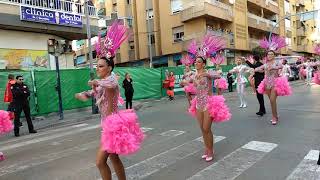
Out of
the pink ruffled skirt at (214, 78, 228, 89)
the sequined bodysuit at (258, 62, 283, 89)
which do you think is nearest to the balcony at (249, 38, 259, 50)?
the sequined bodysuit at (258, 62, 283, 89)

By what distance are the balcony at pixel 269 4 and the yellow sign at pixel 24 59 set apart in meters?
34.8

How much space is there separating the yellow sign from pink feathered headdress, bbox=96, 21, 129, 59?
1565 centimetres

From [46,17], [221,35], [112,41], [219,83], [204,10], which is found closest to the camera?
[112,41]

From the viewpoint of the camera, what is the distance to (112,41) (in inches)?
208

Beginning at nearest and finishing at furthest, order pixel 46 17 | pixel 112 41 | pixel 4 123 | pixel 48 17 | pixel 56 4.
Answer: pixel 112 41 → pixel 4 123 → pixel 46 17 → pixel 48 17 → pixel 56 4

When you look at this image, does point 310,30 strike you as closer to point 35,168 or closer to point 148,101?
point 148,101

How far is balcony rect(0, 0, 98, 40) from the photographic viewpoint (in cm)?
1905

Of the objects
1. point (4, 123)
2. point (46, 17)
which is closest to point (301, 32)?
point (46, 17)

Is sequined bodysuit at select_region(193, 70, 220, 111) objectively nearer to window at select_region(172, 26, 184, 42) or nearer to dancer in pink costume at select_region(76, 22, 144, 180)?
dancer in pink costume at select_region(76, 22, 144, 180)

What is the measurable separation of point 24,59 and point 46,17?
8.04 ft

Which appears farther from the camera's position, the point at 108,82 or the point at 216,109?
the point at 216,109

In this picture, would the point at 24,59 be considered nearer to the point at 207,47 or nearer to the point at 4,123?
the point at 4,123

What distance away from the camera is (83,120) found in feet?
50.2

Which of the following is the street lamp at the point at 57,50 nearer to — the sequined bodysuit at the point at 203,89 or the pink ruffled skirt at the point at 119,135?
the sequined bodysuit at the point at 203,89
